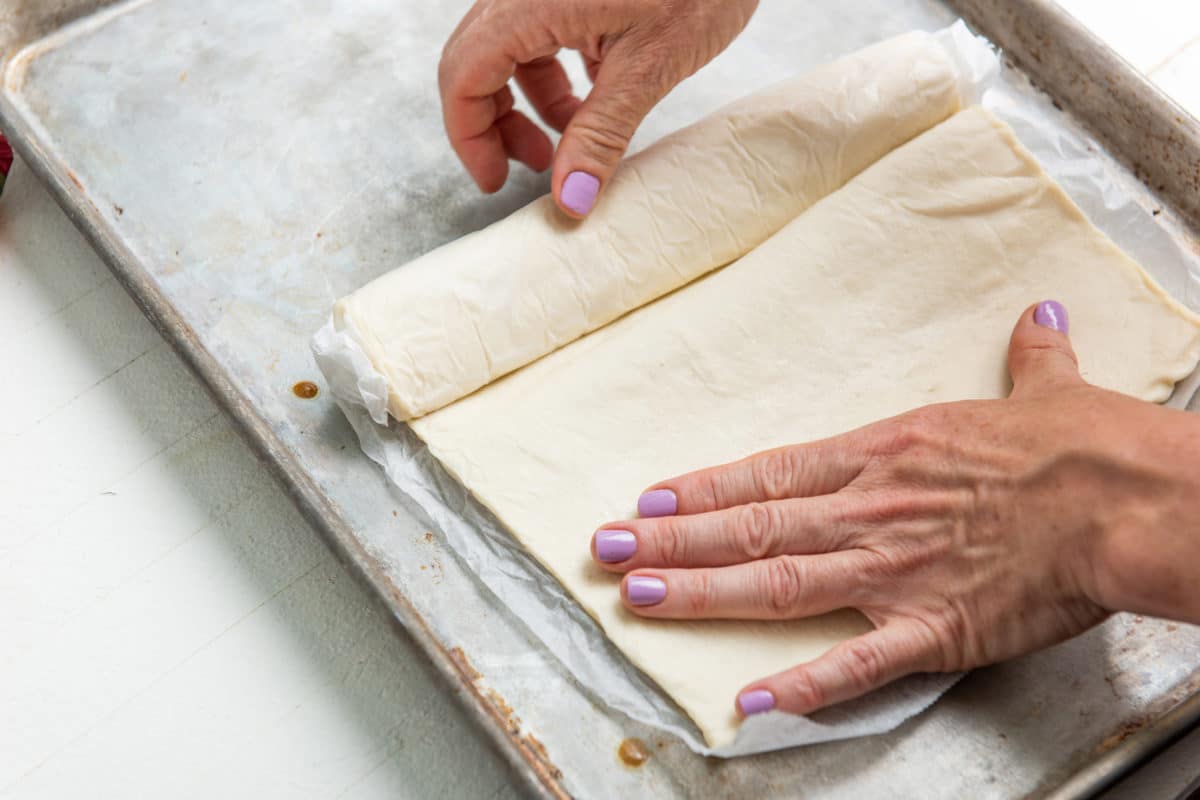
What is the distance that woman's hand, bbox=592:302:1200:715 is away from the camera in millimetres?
980

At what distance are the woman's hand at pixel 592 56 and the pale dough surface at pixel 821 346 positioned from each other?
0.21 m

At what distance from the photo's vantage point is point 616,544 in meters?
1.09

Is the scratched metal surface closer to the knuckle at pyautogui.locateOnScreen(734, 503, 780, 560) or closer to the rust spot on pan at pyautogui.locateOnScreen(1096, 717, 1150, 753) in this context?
the rust spot on pan at pyautogui.locateOnScreen(1096, 717, 1150, 753)

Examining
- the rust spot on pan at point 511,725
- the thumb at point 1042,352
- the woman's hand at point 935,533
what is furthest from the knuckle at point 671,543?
the thumb at point 1042,352

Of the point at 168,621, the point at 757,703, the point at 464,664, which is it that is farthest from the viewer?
the point at 168,621

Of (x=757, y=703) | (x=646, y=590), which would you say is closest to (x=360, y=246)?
(x=646, y=590)

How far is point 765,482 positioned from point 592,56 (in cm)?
62

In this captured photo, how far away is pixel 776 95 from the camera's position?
1383mm

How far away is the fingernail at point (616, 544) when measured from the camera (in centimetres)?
109

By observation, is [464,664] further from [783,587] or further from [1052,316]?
[1052,316]

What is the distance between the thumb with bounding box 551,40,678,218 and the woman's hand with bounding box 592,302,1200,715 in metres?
0.38

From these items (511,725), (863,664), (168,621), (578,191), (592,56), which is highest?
(592,56)

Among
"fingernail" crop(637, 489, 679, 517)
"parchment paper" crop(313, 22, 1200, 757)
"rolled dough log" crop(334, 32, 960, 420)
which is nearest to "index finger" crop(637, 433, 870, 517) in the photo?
"fingernail" crop(637, 489, 679, 517)

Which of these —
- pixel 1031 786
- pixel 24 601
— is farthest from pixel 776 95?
pixel 24 601
